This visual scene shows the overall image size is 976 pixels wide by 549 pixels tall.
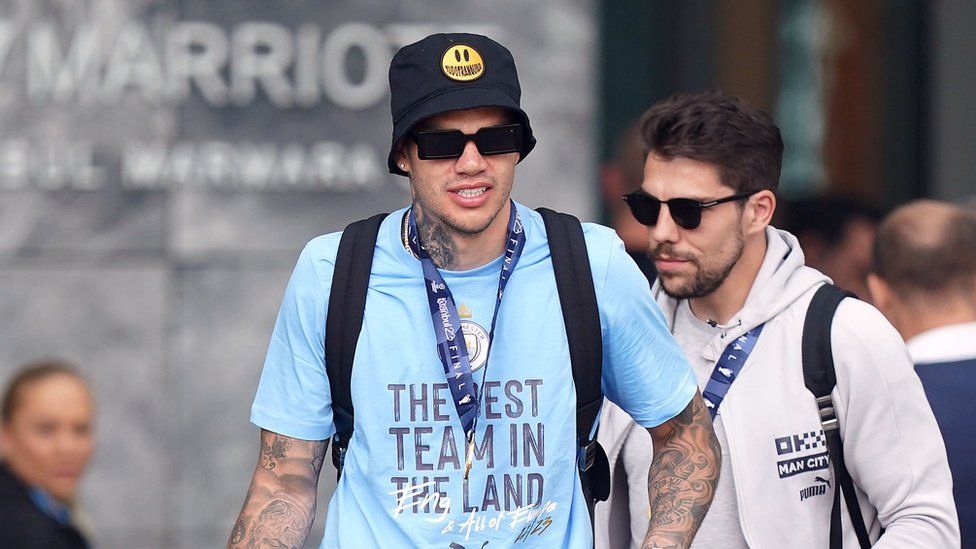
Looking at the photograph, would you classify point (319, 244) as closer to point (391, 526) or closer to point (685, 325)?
point (391, 526)

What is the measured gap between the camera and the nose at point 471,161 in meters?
3.42

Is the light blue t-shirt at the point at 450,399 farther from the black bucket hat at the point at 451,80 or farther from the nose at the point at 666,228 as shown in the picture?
the nose at the point at 666,228

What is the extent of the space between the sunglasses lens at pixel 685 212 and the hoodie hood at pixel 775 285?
0.22 metres

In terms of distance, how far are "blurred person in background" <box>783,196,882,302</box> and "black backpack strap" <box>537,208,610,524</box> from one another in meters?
3.71

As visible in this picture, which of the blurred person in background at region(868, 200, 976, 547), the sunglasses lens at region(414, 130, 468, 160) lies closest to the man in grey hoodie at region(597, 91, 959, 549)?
the blurred person in background at region(868, 200, 976, 547)

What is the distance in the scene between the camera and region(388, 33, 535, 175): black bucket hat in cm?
341

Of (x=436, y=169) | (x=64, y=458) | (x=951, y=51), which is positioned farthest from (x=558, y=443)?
(x=951, y=51)

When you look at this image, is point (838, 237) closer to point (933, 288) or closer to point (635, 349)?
point (933, 288)

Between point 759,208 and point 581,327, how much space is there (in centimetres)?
106

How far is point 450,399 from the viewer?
340cm

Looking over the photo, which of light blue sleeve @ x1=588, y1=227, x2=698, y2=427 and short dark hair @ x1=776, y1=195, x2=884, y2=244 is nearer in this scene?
light blue sleeve @ x1=588, y1=227, x2=698, y2=427

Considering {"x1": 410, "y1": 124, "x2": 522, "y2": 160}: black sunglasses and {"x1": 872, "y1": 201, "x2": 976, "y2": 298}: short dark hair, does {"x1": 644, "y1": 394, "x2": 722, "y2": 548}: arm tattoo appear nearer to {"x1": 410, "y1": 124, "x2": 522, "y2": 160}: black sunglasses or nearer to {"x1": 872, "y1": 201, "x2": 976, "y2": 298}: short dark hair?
{"x1": 410, "y1": 124, "x2": 522, "y2": 160}: black sunglasses

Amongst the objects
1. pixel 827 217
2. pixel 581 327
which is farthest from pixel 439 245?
pixel 827 217

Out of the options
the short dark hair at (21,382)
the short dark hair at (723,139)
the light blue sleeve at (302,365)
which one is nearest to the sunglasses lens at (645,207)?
the short dark hair at (723,139)
